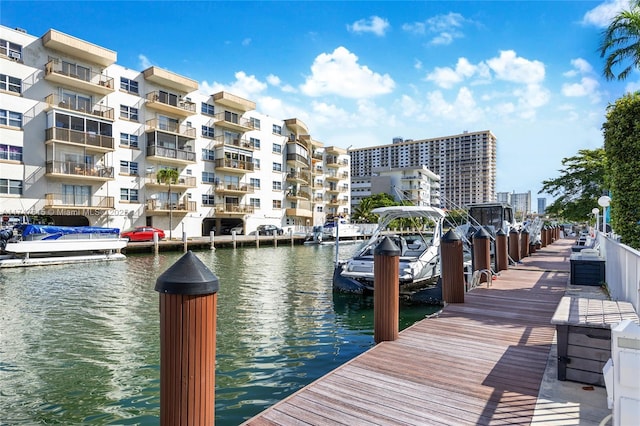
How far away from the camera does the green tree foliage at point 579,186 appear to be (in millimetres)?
29438

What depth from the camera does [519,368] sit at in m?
5.52

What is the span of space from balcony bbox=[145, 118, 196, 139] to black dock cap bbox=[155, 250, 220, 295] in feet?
134

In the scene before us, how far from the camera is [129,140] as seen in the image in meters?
39.2

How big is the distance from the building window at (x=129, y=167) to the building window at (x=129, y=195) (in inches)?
64.3

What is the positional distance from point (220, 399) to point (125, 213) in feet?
118

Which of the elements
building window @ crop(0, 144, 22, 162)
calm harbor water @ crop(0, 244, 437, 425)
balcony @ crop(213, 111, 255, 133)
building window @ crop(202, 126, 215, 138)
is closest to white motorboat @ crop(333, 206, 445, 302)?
calm harbor water @ crop(0, 244, 437, 425)

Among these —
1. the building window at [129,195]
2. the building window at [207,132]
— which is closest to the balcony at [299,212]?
the building window at [207,132]

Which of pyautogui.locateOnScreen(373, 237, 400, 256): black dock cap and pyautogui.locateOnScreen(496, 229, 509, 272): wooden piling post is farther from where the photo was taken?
pyautogui.locateOnScreen(496, 229, 509, 272): wooden piling post

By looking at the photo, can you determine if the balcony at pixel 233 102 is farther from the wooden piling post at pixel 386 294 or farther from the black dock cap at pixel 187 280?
the black dock cap at pixel 187 280

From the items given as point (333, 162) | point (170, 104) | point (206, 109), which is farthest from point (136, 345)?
point (333, 162)

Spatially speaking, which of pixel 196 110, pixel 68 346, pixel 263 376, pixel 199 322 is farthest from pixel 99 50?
pixel 199 322

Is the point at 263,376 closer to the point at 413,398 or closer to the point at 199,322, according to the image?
the point at 413,398

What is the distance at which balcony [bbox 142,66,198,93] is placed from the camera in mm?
40125

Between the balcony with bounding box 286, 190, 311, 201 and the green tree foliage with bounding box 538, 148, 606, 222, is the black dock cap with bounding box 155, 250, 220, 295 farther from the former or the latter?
the balcony with bounding box 286, 190, 311, 201
